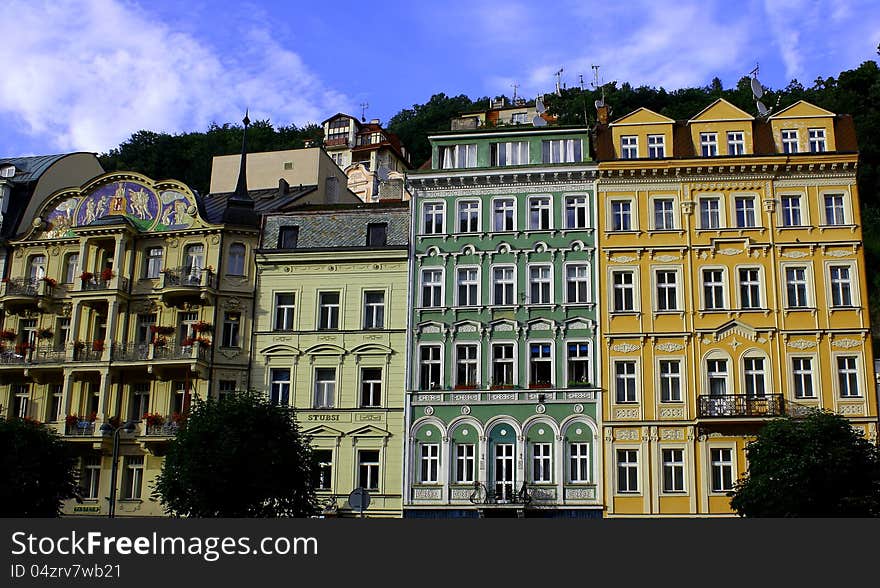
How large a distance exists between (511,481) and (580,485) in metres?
2.58

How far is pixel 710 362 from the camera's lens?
4097 cm

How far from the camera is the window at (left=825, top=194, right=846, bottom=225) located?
41938mm

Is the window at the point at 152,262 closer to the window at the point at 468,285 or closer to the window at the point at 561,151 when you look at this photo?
the window at the point at 468,285

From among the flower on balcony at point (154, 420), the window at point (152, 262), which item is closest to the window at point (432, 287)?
the flower on balcony at point (154, 420)

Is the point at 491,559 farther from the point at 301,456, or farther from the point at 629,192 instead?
the point at 629,192

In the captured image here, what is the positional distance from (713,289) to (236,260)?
1952 centimetres

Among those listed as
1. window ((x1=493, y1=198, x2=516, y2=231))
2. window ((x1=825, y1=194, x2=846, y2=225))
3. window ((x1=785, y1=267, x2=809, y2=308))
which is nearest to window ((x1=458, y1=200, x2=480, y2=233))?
window ((x1=493, y1=198, x2=516, y2=231))

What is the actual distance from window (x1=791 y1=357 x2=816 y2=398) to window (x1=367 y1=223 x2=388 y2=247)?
1672cm

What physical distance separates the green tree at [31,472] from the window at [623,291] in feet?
69.2

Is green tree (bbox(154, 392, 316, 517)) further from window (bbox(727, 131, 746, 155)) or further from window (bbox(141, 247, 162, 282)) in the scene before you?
window (bbox(727, 131, 746, 155))

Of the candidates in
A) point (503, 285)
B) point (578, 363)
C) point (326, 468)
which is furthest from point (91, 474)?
point (578, 363)

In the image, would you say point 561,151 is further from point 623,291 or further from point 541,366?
point 541,366

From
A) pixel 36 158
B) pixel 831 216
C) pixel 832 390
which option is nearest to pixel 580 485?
pixel 832 390

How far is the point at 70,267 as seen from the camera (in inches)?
1861
